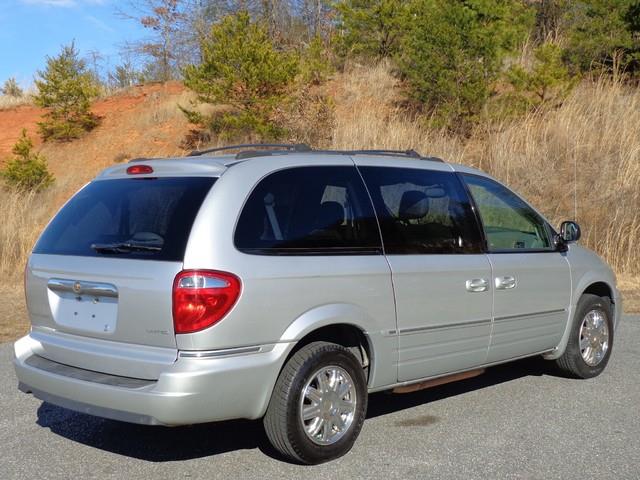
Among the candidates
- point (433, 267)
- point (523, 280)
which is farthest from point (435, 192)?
point (523, 280)

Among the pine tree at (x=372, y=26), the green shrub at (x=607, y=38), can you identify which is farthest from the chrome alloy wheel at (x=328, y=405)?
the pine tree at (x=372, y=26)

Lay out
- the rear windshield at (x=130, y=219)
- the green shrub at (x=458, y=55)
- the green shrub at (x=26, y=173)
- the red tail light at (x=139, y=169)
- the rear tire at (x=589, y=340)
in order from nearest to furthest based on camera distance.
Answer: the rear windshield at (x=130, y=219) → the red tail light at (x=139, y=169) → the rear tire at (x=589, y=340) → the green shrub at (x=458, y=55) → the green shrub at (x=26, y=173)

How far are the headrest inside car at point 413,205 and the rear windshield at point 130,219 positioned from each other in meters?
1.46

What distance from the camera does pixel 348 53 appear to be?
28.2 m

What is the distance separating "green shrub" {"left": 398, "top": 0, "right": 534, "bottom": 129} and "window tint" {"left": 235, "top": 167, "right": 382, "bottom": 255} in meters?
15.6

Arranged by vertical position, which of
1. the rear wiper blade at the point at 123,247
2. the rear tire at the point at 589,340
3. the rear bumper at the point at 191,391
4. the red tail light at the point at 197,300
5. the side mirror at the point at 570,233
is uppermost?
the rear wiper blade at the point at 123,247

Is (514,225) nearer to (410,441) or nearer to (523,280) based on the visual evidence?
(523,280)

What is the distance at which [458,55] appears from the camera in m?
20.5

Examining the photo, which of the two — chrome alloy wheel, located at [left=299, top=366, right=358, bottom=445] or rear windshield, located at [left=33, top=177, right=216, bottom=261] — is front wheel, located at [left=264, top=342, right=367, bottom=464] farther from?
rear windshield, located at [left=33, top=177, right=216, bottom=261]

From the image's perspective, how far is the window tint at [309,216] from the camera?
4438 millimetres

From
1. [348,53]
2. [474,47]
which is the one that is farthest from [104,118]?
[474,47]

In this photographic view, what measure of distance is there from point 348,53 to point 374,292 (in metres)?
24.3

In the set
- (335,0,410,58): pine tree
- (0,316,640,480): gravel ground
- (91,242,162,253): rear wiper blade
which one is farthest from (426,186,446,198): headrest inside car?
(335,0,410,58): pine tree

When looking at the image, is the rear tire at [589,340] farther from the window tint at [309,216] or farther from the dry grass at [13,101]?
the dry grass at [13,101]
